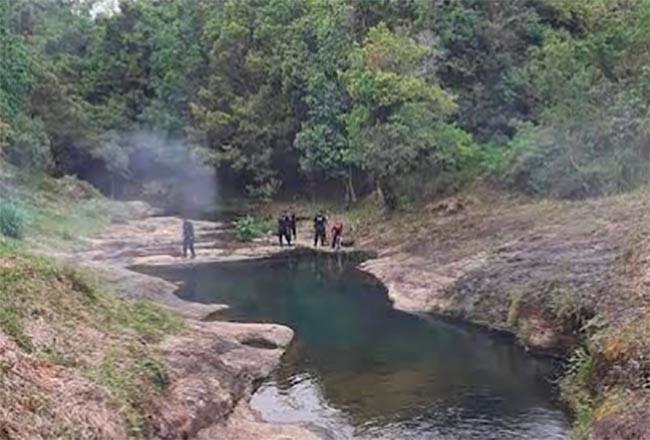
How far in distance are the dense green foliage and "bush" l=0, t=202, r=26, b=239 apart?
45.2 ft

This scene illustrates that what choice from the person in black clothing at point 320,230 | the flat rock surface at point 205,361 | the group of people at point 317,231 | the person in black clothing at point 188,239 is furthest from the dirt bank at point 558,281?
the person in black clothing at point 188,239

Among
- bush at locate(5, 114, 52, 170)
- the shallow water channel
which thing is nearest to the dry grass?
the shallow water channel

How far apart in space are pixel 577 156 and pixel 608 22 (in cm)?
1228

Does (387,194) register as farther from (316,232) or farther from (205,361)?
(205,361)

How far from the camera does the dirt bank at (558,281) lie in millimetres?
19969

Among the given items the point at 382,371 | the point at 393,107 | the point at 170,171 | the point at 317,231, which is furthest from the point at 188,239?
the point at 170,171

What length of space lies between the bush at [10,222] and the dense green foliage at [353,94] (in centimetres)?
1376

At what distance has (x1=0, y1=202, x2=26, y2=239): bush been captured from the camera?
3512 centimetres

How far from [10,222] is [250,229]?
14.1 metres

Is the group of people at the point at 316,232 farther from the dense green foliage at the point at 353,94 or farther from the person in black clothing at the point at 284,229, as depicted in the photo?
the dense green foliage at the point at 353,94

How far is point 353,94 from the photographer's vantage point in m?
47.1

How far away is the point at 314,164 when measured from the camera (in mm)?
53812

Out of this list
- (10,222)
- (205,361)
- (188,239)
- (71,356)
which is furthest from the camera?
(188,239)

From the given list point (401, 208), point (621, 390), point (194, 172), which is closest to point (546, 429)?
point (621, 390)
